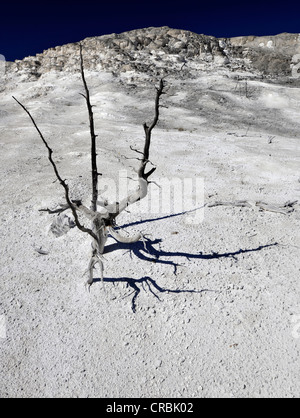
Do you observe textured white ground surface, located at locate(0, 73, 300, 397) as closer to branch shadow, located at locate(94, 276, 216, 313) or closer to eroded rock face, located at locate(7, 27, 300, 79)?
branch shadow, located at locate(94, 276, 216, 313)

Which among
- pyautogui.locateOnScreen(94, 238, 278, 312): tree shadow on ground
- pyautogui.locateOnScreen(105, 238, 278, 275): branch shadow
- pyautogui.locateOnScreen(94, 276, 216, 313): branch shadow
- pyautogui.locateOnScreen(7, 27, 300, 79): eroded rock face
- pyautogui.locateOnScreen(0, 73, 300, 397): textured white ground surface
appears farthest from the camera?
pyautogui.locateOnScreen(7, 27, 300, 79): eroded rock face

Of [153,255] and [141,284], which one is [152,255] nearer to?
[153,255]

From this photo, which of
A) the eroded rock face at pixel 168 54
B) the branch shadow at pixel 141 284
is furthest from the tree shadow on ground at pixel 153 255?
the eroded rock face at pixel 168 54

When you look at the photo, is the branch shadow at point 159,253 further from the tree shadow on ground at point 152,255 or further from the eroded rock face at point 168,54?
the eroded rock face at point 168,54

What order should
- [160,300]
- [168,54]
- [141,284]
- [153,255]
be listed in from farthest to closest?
[168,54] → [153,255] → [141,284] → [160,300]

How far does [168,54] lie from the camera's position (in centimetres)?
6675

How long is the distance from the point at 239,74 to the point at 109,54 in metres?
29.1

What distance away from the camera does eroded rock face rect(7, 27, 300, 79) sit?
193 feet

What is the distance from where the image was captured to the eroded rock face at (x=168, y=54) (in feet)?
193

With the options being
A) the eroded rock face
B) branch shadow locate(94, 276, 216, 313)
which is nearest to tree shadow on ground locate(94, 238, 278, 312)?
branch shadow locate(94, 276, 216, 313)

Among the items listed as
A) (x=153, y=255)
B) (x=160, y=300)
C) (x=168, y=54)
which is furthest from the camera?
→ (x=168, y=54)

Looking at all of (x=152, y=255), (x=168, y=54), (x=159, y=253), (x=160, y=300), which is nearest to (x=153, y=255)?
(x=152, y=255)

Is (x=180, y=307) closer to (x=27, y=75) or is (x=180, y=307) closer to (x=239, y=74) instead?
(x=239, y=74)
